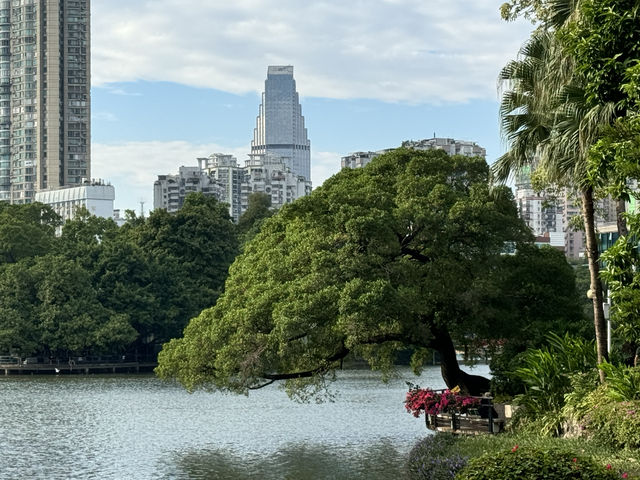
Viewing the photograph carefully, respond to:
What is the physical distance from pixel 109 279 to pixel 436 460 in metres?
55.1

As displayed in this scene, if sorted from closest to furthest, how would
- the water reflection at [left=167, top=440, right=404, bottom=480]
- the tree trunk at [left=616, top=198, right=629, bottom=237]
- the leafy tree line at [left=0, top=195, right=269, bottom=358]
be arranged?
the tree trunk at [left=616, top=198, right=629, bottom=237] → the water reflection at [left=167, top=440, right=404, bottom=480] → the leafy tree line at [left=0, top=195, right=269, bottom=358]

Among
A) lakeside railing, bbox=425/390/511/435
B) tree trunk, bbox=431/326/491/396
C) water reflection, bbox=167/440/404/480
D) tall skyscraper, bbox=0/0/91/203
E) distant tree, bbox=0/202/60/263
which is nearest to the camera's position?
lakeside railing, bbox=425/390/511/435

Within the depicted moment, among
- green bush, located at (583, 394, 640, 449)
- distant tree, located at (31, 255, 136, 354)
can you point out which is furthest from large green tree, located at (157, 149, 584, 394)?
distant tree, located at (31, 255, 136, 354)

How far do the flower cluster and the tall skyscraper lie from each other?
502 ft

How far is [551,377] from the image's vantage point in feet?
79.2

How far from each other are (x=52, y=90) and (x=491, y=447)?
160 m

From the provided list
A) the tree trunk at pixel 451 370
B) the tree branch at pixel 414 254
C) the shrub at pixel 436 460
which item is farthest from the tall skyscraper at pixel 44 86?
the shrub at pixel 436 460

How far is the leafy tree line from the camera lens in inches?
2758

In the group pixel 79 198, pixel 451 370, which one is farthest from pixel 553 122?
pixel 79 198

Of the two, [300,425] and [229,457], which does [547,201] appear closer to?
[229,457]

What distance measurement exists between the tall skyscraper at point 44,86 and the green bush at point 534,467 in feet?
548

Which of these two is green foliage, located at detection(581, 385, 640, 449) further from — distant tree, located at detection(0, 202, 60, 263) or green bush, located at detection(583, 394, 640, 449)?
distant tree, located at detection(0, 202, 60, 263)

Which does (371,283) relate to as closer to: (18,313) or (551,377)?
(551,377)

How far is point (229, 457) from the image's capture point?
1181 inches
